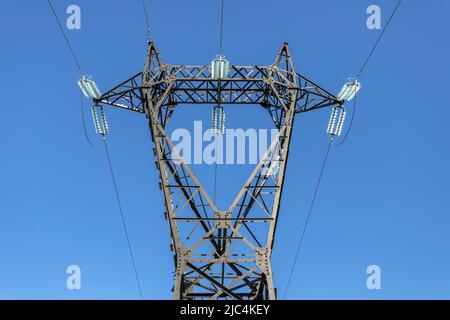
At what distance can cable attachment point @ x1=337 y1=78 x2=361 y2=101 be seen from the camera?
68.8ft

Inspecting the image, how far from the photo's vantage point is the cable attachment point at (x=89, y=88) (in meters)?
21.2

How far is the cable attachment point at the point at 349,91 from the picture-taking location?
2096 cm

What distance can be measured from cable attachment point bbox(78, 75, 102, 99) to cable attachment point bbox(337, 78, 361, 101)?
859cm

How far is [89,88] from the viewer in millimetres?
21469

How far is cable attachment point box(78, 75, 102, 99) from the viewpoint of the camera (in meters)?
21.2

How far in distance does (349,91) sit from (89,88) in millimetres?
9090

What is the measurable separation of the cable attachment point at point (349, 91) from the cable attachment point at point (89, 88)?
28.2 feet
